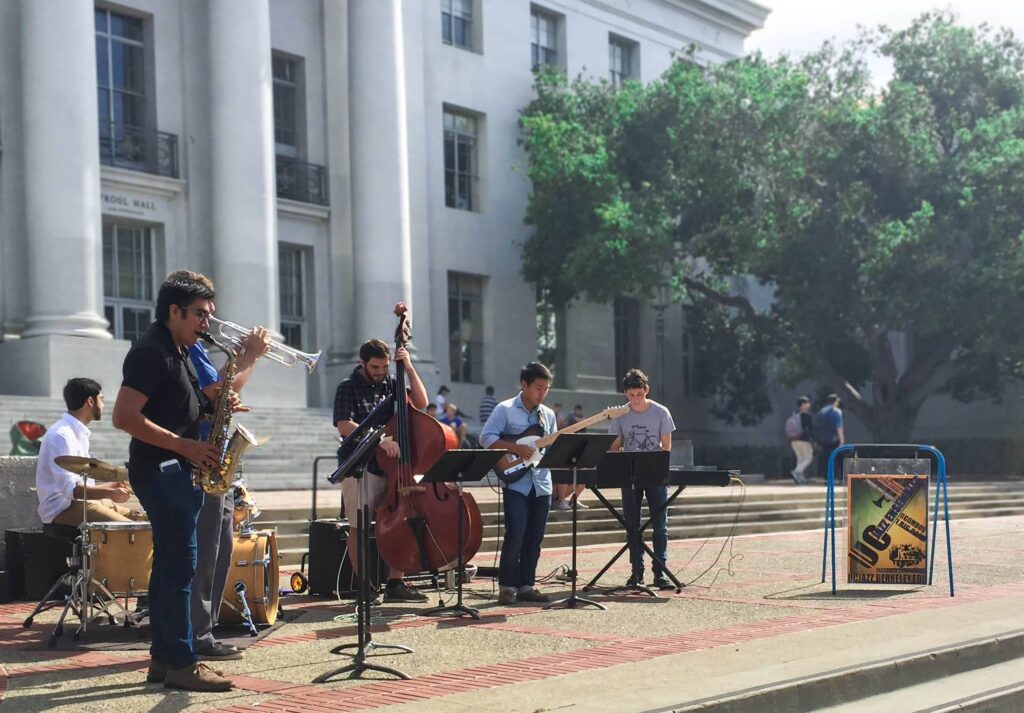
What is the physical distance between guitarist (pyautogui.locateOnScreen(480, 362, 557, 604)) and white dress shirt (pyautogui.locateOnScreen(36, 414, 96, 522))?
9.90 ft

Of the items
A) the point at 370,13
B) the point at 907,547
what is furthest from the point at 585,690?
the point at 370,13

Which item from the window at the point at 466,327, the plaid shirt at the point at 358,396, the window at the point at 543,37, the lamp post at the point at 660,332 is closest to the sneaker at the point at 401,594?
the plaid shirt at the point at 358,396

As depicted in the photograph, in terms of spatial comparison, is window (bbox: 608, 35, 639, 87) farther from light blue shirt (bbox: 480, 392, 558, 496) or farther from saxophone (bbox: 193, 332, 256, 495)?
saxophone (bbox: 193, 332, 256, 495)

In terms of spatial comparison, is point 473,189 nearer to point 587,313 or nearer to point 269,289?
point 587,313

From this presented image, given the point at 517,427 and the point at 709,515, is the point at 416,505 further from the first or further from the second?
the point at 709,515

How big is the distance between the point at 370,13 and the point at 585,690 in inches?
957

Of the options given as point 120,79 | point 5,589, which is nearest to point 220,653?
point 5,589

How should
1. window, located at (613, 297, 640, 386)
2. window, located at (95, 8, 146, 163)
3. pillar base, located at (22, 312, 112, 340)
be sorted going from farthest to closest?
window, located at (613, 297, 640, 386)
window, located at (95, 8, 146, 163)
pillar base, located at (22, 312, 112, 340)

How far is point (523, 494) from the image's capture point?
10594 millimetres

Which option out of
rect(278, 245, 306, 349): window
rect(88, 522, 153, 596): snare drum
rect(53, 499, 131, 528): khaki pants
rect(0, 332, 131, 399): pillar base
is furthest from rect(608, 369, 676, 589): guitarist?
rect(278, 245, 306, 349): window

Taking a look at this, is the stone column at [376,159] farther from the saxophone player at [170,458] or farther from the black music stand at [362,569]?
the saxophone player at [170,458]

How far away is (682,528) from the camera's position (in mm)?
17938

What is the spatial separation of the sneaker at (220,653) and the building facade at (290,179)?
16.4 meters

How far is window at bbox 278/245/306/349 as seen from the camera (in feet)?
97.8
